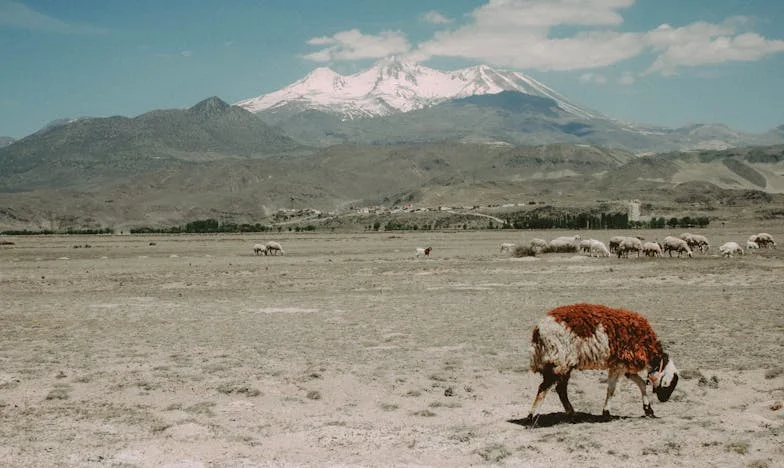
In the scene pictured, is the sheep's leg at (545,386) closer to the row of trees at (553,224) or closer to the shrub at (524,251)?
the shrub at (524,251)

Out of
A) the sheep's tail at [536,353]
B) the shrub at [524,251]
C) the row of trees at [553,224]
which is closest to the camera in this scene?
the sheep's tail at [536,353]

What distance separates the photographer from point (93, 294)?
2980cm

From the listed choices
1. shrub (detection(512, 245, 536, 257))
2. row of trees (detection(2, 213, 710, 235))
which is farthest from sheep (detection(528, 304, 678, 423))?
row of trees (detection(2, 213, 710, 235))

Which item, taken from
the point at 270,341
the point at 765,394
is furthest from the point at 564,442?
the point at 270,341

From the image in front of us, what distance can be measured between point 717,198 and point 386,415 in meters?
148

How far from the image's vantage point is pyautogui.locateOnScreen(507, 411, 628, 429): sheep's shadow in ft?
34.4

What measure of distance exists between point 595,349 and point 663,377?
4.61ft

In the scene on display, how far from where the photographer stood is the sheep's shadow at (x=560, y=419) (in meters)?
10.5

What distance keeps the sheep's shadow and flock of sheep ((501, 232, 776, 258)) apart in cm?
3366

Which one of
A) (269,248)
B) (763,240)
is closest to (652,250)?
(763,240)

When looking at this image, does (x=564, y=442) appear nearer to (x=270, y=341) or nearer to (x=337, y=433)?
(x=337, y=433)

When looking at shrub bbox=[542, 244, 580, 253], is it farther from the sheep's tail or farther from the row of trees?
the row of trees

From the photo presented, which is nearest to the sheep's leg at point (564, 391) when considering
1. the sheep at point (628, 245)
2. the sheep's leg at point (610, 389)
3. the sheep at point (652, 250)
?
the sheep's leg at point (610, 389)

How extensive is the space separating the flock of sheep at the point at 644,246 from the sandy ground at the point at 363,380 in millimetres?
13457
